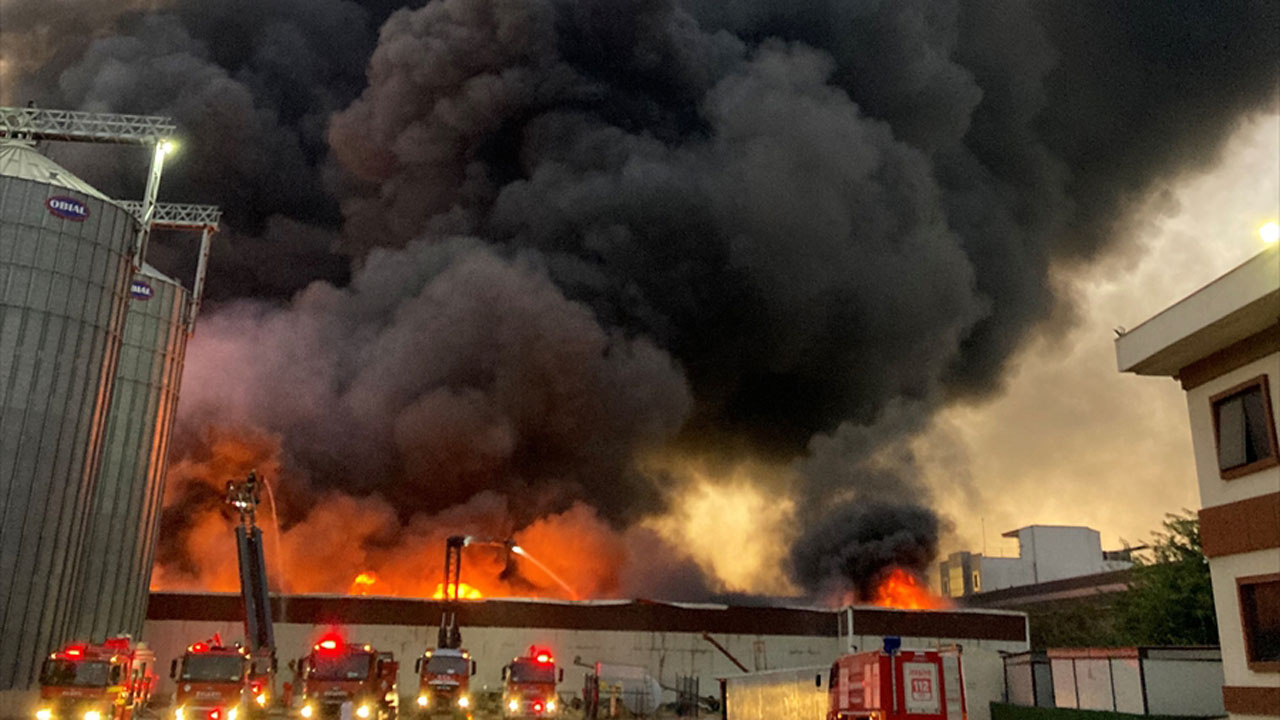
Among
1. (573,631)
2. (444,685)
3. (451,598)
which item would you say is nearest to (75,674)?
(444,685)

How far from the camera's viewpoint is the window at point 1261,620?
15930 millimetres

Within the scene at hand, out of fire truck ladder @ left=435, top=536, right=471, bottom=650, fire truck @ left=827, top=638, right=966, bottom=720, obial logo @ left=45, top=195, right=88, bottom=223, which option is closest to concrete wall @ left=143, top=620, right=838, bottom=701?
fire truck ladder @ left=435, top=536, right=471, bottom=650

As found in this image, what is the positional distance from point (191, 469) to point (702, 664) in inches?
1307

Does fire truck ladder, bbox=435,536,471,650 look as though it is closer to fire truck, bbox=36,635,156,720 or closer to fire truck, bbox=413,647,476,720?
fire truck, bbox=413,647,476,720

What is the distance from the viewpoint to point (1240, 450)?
55.9 ft

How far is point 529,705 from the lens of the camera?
1187 inches

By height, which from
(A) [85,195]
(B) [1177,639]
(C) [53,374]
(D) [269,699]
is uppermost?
(A) [85,195]

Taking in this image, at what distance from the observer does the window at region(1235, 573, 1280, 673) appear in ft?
52.3

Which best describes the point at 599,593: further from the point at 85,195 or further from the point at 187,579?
the point at 85,195

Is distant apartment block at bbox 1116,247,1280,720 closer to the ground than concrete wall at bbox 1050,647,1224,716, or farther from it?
farther from it

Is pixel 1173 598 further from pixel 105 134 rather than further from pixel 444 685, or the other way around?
pixel 105 134

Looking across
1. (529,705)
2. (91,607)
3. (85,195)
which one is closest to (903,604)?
(529,705)

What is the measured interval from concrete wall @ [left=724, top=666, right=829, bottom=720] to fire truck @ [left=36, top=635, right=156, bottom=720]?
18746mm

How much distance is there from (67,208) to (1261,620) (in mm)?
38346
